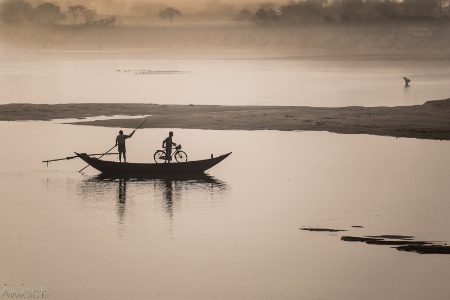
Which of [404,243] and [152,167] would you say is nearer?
[404,243]

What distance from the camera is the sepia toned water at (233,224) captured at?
31.2 meters

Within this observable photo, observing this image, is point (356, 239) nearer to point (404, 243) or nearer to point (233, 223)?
point (404, 243)

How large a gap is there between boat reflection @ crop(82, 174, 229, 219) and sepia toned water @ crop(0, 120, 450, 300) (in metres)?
0.11

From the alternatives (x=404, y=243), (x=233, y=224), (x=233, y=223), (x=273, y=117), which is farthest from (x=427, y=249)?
(x=273, y=117)

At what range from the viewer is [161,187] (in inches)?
1946

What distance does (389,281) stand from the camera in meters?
31.5

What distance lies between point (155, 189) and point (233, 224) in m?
9.39

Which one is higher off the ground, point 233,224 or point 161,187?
point 161,187

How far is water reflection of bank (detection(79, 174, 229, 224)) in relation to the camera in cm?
4559

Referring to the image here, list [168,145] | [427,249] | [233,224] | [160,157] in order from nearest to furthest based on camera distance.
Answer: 1. [427,249]
2. [233,224]
3. [168,145]
4. [160,157]

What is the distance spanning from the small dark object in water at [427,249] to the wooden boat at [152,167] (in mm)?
17742

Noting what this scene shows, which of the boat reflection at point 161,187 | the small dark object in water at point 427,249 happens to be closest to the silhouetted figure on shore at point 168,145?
the boat reflection at point 161,187

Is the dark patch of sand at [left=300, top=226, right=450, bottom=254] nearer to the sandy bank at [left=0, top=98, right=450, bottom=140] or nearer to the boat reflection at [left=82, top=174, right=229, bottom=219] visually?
the boat reflection at [left=82, top=174, right=229, bottom=219]

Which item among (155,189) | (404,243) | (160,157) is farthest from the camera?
(160,157)
